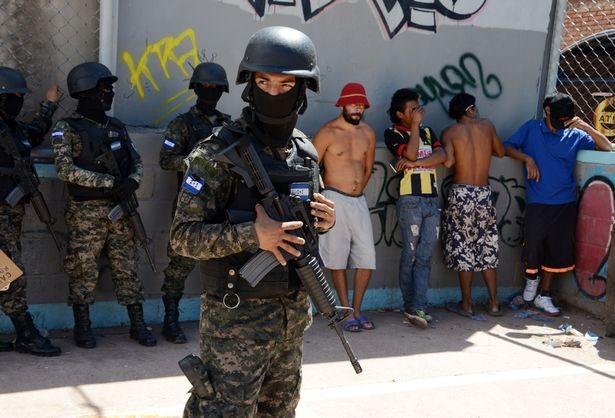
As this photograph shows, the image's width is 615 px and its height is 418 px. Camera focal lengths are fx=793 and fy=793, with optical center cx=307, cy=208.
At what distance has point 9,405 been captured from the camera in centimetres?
432

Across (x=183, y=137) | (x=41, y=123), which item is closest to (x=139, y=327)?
(x=183, y=137)

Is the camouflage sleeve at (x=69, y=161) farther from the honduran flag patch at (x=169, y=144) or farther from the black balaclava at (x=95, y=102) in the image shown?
the honduran flag patch at (x=169, y=144)

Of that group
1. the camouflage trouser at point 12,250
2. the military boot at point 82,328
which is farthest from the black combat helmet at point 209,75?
the military boot at point 82,328

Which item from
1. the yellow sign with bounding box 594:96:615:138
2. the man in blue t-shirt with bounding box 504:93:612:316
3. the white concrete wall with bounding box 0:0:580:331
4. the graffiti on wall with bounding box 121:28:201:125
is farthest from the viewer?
the yellow sign with bounding box 594:96:615:138

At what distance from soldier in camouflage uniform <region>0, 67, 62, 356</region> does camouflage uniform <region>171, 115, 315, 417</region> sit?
2.58 metres

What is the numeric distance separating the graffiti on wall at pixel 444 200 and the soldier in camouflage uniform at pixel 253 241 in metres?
3.90

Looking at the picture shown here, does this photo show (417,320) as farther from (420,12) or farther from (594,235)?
(420,12)

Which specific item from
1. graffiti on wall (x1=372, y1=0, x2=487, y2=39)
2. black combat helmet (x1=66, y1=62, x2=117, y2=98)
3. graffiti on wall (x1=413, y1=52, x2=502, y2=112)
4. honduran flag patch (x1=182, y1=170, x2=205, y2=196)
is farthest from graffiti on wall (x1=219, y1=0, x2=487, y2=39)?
honduran flag patch (x1=182, y1=170, x2=205, y2=196)

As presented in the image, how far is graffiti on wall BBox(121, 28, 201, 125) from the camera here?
20.1ft

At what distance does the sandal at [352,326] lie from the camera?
6.38m

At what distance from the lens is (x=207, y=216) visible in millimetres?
2889

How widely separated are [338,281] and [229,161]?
3768mm

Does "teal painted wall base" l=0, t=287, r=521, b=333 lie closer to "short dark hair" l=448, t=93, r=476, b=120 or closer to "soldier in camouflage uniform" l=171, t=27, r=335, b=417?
"short dark hair" l=448, t=93, r=476, b=120

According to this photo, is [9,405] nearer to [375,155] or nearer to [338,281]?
[338,281]
